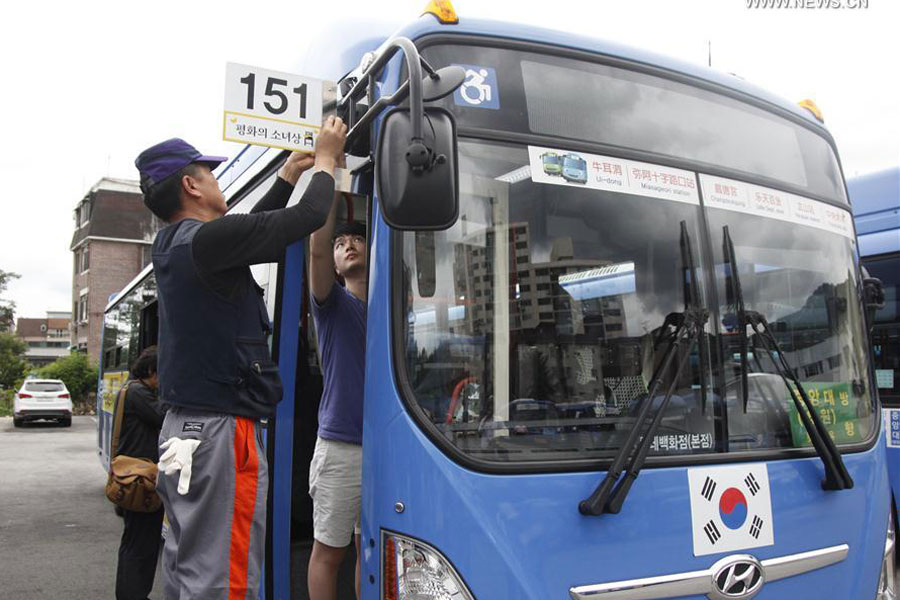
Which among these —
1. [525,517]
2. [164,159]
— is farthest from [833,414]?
[164,159]

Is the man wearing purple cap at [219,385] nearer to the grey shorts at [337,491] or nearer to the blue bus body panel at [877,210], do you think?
the grey shorts at [337,491]

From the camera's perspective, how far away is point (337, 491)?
122 inches

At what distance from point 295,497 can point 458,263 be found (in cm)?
288

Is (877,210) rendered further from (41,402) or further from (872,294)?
(41,402)

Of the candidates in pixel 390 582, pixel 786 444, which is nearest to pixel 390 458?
pixel 390 582

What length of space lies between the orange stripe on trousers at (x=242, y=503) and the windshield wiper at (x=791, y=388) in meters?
1.69

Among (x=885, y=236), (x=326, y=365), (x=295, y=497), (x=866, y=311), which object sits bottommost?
(x=295, y=497)

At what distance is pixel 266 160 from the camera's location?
13.1ft

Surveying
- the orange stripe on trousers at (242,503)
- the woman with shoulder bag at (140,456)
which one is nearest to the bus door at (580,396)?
the orange stripe on trousers at (242,503)

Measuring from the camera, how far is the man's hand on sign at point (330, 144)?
2.59m

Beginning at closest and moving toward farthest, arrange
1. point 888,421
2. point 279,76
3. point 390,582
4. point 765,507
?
1. point 390,582
2. point 765,507
3. point 279,76
4. point 888,421

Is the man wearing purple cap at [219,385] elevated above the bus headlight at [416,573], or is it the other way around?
the man wearing purple cap at [219,385]

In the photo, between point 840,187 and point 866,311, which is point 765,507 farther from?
point 840,187

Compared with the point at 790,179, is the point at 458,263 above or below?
below
